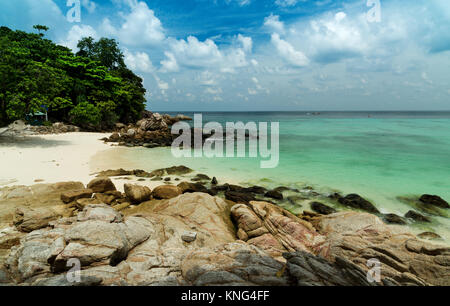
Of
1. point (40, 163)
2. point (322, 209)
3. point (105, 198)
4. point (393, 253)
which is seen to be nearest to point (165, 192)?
point (105, 198)

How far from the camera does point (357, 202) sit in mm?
9633

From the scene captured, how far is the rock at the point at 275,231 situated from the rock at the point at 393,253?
615 mm

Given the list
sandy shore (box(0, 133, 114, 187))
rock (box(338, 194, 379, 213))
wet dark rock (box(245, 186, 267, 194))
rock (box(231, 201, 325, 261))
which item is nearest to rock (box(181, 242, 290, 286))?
rock (box(231, 201, 325, 261))

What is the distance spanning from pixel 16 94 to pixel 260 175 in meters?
21.5

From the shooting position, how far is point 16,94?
1700 cm

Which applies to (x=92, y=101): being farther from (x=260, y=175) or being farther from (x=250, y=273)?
(x=250, y=273)

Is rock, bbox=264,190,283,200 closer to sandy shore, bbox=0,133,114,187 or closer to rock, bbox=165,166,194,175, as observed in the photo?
rock, bbox=165,166,194,175

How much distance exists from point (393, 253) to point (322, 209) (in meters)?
4.15

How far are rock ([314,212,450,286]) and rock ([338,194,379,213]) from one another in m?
3.14

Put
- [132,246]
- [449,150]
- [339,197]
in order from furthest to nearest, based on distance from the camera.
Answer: [449,150] → [339,197] → [132,246]

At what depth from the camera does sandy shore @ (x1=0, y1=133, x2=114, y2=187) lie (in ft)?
33.8

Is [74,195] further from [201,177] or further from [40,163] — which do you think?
[40,163]
